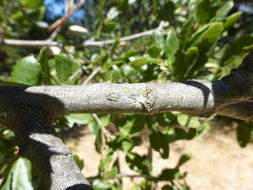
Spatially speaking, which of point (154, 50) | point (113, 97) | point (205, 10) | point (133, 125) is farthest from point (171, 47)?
point (113, 97)

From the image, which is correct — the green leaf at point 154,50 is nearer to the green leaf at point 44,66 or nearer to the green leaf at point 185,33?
the green leaf at point 185,33

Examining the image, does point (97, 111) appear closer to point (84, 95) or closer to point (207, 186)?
point (84, 95)

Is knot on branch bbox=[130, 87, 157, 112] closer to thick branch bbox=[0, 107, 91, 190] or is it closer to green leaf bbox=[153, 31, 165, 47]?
thick branch bbox=[0, 107, 91, 190]

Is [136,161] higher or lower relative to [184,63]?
lower

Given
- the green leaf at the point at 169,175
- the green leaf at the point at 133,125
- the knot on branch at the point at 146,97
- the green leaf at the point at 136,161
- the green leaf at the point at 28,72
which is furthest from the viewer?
the green leaf at the point at 169,175

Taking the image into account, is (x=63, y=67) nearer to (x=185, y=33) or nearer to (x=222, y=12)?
(x=185, y=33)

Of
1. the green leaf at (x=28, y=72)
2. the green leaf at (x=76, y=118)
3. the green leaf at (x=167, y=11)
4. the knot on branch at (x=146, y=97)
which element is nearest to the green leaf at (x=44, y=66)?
the green leaf at (x=28, y=72)
